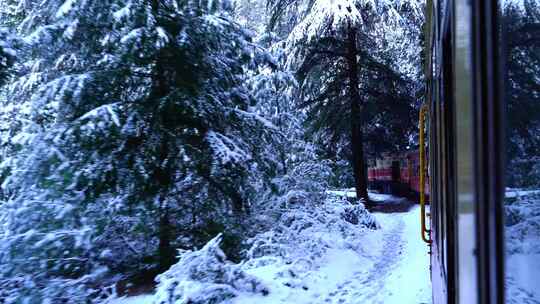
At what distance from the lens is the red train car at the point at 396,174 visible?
19.1 meters

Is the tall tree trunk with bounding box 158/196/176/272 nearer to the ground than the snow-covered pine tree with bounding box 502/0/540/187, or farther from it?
nearer to the ground

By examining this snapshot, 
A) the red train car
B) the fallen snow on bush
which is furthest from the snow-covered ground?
the red train car

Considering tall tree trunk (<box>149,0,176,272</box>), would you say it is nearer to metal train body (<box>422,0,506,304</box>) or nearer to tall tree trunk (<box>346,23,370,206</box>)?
metal train body (<box>422,0,506,304</box>)

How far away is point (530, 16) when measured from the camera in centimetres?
64

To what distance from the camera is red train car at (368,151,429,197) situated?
1908 centimetres

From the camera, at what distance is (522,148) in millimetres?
678

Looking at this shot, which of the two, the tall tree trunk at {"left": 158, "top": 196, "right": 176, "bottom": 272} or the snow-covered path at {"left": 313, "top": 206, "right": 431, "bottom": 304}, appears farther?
the tall tree trunk at {"left": 158, "top": 196, "right": 176, "bottom": 272}

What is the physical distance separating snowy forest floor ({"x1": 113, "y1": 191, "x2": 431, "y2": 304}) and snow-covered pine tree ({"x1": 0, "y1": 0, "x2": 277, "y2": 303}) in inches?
53.5

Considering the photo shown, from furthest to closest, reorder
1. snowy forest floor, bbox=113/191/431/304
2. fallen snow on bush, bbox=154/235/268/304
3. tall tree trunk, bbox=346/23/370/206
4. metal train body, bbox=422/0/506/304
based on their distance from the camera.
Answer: tall tree trunk, bbox=346/23/370/206 < snowy forest floor, bbox=113/191/431/304 < fallen snow on bush, bbox=154/235/268/304 < metal train body, bbox=422/0/506/304

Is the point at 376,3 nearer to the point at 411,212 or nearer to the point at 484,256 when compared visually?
the point at 411,212

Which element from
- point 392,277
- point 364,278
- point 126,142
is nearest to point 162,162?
point 126,142

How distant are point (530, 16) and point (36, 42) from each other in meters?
7.36

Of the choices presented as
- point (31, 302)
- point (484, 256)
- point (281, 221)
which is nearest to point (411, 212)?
point (281, 221)

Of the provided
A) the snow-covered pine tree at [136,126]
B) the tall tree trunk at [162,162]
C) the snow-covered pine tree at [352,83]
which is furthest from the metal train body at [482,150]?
the snow-covered pine tree at [352,83]
